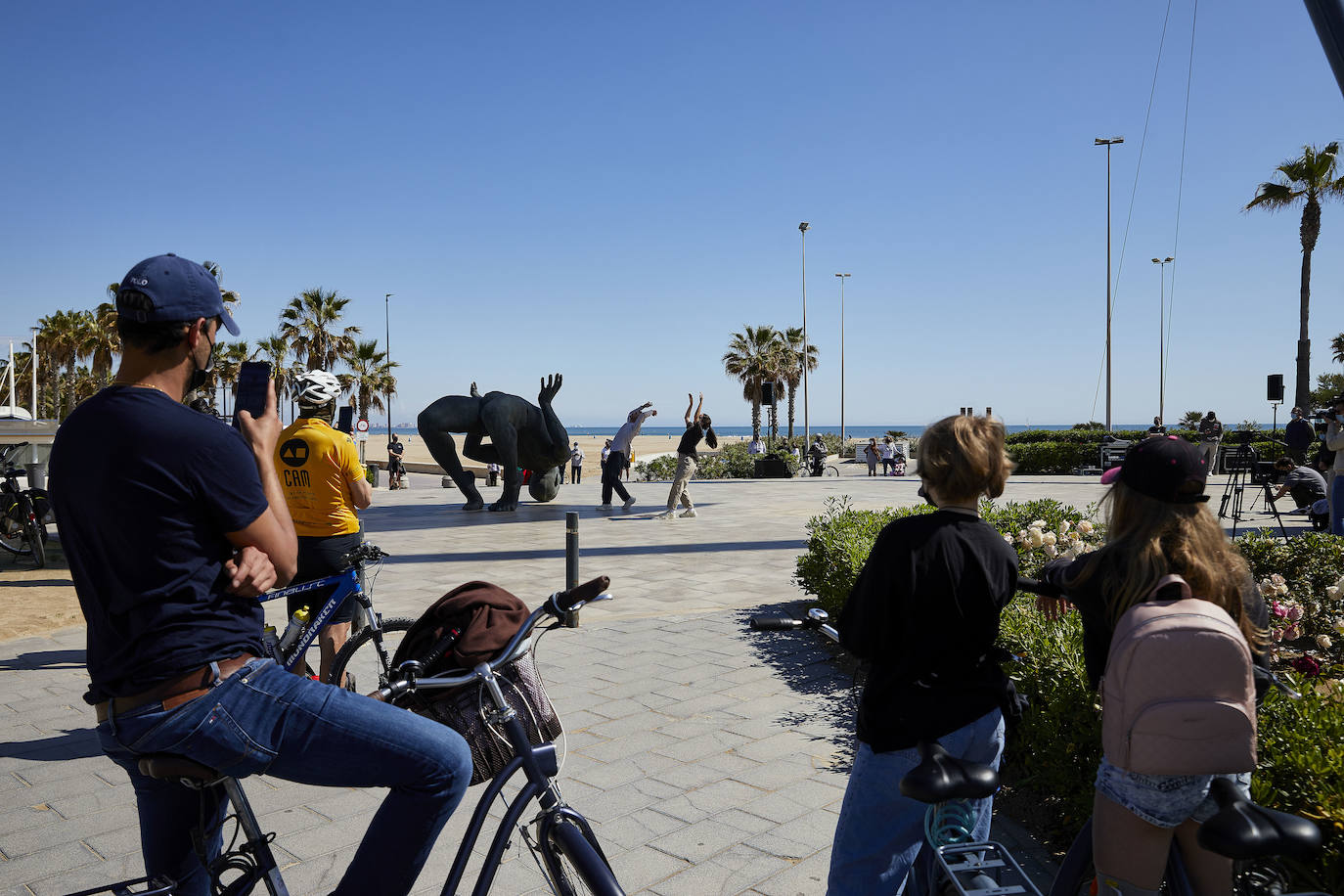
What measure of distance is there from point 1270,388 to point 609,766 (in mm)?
25619

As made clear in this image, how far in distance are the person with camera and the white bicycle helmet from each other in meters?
11.6

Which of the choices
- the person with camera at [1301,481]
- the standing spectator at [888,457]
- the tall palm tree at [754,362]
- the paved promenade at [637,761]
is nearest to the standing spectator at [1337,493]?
the person with camera at [1301,481]

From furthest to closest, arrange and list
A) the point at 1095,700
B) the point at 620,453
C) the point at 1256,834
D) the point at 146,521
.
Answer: the point at 620,453
the point at 1095,700
the point at 146,521
the point at 1256,834

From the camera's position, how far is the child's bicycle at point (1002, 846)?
1.55 meters

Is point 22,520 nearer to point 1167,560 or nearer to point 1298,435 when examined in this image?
point 1167,560

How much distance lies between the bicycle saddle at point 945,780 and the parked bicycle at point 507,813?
76cm

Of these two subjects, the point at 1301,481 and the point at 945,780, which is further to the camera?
the point at 1301,481

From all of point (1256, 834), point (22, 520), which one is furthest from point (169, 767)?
point (22, 520)

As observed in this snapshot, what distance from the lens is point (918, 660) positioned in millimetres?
2125

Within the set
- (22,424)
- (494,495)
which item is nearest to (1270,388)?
(494,495)

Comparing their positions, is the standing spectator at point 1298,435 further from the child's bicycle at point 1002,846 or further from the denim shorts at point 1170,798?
the denim shorts at point 1170,798

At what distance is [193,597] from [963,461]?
1.81m

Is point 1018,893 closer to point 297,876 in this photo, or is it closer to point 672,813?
point 672,813

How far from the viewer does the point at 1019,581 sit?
2322mm
